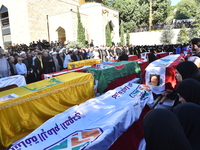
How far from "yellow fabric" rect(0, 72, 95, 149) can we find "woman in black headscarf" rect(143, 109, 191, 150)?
2845 millimetres

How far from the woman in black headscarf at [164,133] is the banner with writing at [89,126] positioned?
3.02ft

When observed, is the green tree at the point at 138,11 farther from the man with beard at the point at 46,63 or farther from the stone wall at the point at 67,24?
the man with beard at the point at 46,63

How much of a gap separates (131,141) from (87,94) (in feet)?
8.36

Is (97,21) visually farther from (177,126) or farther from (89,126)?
(177,126)

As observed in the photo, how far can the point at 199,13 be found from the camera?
65.3ft

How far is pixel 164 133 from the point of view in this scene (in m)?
1.31

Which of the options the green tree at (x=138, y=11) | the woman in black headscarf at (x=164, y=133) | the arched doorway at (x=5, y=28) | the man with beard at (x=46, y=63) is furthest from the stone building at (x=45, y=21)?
the woman in black headscarf at (x=164, y=133)

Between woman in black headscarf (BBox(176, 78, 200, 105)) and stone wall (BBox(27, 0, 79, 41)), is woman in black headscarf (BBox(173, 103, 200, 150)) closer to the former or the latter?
woman in black headscarf (BBox(176, 78, 200, 105))

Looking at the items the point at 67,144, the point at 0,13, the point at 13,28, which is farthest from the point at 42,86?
the point at 0,13

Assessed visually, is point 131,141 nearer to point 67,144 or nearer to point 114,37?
point 67,144

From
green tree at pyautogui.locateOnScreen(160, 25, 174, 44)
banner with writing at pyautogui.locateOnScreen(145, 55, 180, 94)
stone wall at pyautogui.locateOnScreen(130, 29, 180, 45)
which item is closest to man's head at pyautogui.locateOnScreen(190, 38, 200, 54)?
banner with writing at pyautogui.locateOnScreen(145, 55, 180, 94)

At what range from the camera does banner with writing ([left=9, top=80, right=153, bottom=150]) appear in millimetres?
2113

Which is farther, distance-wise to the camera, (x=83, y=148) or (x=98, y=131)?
(x=98, y=131)

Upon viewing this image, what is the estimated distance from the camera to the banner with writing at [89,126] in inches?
83.2
